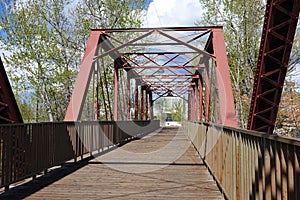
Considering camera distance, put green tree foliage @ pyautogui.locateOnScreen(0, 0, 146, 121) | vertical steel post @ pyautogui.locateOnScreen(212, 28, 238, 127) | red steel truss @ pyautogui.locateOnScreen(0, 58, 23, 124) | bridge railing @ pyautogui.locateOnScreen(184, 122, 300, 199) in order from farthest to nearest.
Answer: green tree foliage @ pyautogui.locateOnScreen(0, 0, 146, 121)
vertical steel post @ pyautogui.locateOnScreen(212, 28, 238, 127)
red steel truss @ pyautogui.locateOnScreen(0, 58, 23, 124)
bridge railing @ pyautogui.locateOnScreen(184, 122, 300, 199)

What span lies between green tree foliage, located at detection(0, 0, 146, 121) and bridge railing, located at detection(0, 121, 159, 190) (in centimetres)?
1262

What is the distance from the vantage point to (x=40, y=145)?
6.26 metres

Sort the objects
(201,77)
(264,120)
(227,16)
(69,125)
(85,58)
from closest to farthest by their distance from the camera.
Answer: (264,120) < (69,125) < (85,58) < (227,16) < (201,77)

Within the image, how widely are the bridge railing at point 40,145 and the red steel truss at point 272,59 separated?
13.1 feet

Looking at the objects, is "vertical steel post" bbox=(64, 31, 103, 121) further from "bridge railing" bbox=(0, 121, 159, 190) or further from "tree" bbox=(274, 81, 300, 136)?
"tree" bbox=(274, 81, 300, 136)

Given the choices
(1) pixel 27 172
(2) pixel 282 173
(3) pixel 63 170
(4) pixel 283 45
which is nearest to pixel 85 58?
(3) pixel 63 170

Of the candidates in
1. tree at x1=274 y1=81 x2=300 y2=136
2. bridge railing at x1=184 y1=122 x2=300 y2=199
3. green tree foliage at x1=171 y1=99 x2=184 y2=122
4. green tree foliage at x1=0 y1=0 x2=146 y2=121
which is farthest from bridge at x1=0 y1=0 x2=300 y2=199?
green tree foliage at x1=171 y1=99 x2=184 y2=122

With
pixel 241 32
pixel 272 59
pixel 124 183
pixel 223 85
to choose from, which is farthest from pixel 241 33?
pixel 124 183

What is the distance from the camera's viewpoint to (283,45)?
593 centimetres

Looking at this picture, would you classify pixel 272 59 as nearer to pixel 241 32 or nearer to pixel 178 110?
pixel 241 32

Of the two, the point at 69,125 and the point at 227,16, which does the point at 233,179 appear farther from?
the point at 227,16

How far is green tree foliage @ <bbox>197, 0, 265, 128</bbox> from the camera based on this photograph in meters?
18.5

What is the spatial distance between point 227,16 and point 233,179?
54.5 feet

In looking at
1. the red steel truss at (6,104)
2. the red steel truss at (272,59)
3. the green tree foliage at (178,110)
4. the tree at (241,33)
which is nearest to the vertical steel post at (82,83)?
the red steel truss at (6,104)
